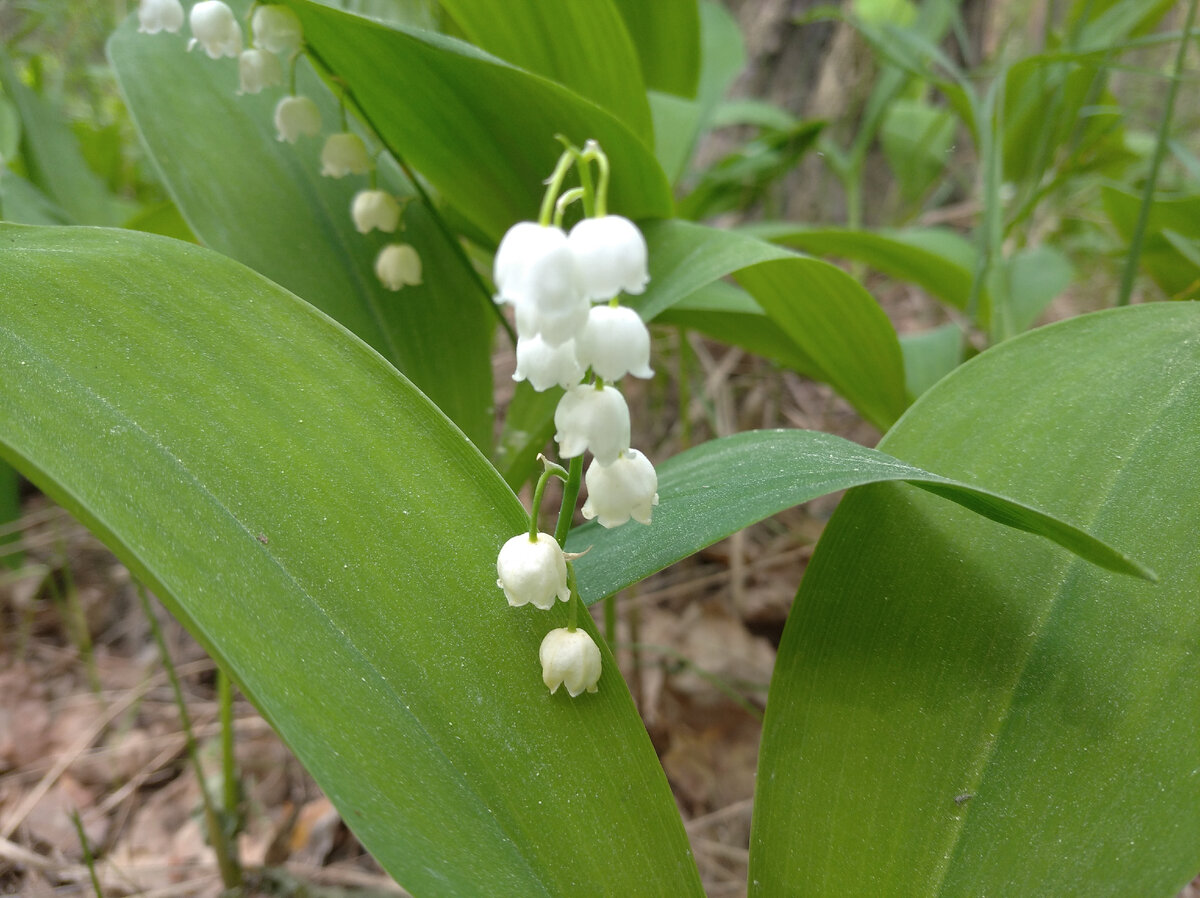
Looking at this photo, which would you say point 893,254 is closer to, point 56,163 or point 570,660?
point 570,660

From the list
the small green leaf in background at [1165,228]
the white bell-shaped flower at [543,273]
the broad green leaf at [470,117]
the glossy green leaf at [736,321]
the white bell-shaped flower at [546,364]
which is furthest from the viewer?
the small green leaf in background at [1165,228]

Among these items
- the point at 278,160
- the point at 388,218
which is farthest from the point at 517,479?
the point at 278,160

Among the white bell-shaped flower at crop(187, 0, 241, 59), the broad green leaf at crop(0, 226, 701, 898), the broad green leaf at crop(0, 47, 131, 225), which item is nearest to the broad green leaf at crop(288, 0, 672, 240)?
the white bell-shaped flower at crop(187, 0, 241, 59)

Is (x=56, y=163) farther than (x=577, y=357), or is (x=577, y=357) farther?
(x=56, y=163)

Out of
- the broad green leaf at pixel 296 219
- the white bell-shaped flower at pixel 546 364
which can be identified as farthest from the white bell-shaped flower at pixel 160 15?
the white bell-shaped flower at pixel 546 364

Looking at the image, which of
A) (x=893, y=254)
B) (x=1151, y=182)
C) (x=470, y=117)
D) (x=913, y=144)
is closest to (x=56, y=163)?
(x=470, y=117)

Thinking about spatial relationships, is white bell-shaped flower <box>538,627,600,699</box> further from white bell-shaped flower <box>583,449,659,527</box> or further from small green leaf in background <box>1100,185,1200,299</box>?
small green leaf in background <box>1100,185,1200,299</box>

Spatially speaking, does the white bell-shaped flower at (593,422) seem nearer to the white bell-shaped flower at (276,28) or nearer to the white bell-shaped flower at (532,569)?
the white bell-shaped flower at (532,569)
